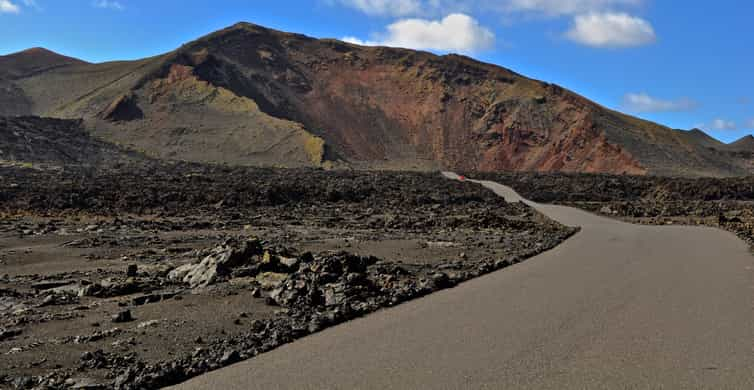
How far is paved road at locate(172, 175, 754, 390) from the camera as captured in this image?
5859 millimetres

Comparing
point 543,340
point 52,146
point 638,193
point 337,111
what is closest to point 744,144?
point 337,111

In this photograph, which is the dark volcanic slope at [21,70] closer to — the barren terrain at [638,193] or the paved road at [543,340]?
the barren terrain at [638,193]

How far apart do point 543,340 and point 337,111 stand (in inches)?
3017

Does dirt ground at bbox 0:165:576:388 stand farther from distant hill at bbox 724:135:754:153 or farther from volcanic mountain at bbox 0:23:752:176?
distant hill at bbox 724:135:754:153

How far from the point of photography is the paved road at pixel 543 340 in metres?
5.86

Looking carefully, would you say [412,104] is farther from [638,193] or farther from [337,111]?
[638,193]

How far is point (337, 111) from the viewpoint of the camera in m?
82.4

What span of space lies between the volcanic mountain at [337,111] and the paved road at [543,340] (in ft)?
169

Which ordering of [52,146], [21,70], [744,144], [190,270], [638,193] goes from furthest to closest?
1. [744,144]
2. [21,70]
3. [52,146]
4. [638,193]
5. [190,270]

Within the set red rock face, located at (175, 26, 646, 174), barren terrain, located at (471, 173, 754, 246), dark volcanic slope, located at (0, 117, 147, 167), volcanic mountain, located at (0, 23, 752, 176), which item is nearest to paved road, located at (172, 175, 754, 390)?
barren terrain, located at (471, 173, 754, 246)

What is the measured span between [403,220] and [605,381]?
62.4 feet

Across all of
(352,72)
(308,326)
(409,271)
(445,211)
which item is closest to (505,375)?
(308,326)

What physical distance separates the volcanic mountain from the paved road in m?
51.6

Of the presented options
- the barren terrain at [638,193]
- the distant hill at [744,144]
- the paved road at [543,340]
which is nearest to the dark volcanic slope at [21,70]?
the barren terrain at [638,193]
